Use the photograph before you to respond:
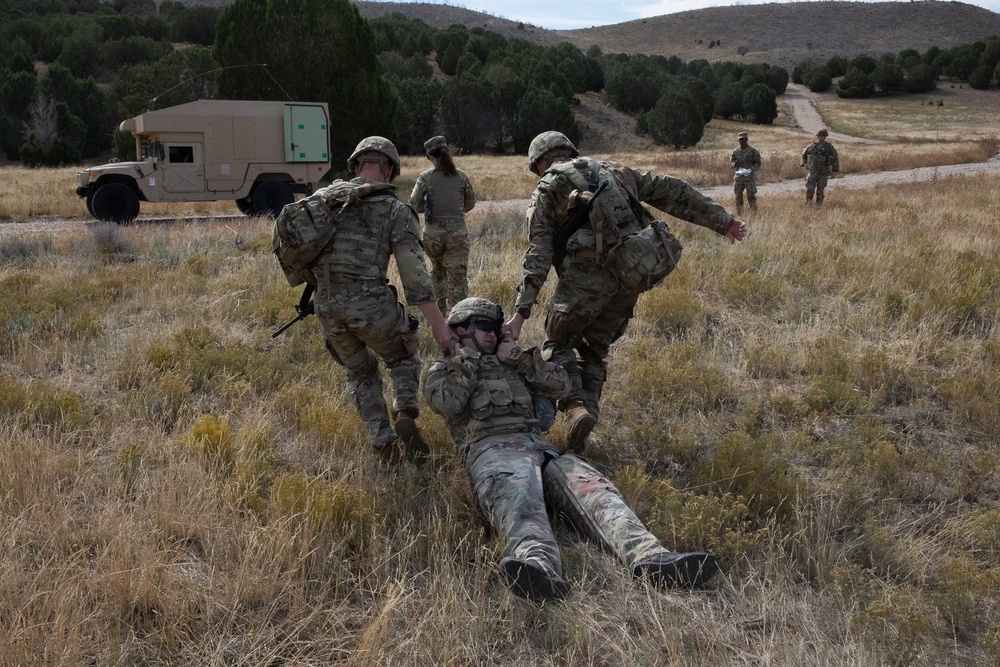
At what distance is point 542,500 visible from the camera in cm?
334

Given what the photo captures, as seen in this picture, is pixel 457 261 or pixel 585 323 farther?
pixel 457 261

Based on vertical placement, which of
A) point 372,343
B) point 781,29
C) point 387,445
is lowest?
point 387,445

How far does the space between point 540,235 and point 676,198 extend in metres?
0.86

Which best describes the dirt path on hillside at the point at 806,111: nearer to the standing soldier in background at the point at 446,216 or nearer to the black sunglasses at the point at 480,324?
the standing soldier in background at the point at 446,216

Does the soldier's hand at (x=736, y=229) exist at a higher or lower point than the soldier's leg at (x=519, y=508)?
higher

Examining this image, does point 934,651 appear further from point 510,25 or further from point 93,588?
point 510,25

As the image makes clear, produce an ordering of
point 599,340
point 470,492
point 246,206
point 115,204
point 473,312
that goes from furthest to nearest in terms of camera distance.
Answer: point 246,206 → point 115,204 → point 599,340 → point 473,312 → point 470,492

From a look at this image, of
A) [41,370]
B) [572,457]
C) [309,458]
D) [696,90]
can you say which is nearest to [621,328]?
[572,457]

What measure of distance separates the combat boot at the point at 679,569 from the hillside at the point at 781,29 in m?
95.9

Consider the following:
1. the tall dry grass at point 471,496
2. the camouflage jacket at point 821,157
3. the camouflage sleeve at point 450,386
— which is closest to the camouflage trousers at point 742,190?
the camouflage jacket at point 821,157

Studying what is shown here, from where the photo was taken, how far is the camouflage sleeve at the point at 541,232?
445 cm

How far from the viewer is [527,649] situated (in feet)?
9.11

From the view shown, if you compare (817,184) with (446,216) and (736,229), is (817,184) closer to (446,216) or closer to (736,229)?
(446,216)

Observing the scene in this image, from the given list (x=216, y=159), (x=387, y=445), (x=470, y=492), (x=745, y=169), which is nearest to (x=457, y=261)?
(x=387, y=445)
